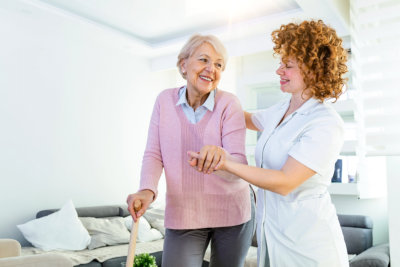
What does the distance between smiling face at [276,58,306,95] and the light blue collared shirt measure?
1.02 ft

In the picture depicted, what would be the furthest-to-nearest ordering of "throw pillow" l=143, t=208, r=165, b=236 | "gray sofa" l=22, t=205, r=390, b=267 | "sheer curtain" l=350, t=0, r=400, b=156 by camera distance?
"throw pillow" l=143, t=208, r=165, b=236 < "gray sofa" l=22, t=205, r=390, b=267 < "sheer curtain" l=350, t=0, r=400, b=156

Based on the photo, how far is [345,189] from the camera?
14.0 feet

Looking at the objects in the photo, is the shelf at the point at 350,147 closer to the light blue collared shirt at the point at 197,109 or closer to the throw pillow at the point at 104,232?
the throw pillow at the point at 104,232

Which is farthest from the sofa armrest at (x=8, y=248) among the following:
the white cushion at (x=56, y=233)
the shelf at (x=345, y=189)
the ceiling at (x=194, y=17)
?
the shelf at (x=345, y=189)

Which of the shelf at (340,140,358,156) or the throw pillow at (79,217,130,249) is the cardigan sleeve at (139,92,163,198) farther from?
the shelf at (340,140,358,156)

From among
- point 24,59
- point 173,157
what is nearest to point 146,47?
point 24,59

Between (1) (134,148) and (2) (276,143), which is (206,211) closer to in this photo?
(2) (276,143)

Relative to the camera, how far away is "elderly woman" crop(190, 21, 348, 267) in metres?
1.23

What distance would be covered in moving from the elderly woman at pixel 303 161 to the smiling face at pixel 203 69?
29 centimetres

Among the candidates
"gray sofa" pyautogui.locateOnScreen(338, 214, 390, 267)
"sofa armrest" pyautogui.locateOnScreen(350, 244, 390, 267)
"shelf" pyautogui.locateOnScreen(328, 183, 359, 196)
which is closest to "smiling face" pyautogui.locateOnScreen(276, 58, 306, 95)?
"sofa armrest" pyautogui.locateOnScreen(350, 244, 390, 267)

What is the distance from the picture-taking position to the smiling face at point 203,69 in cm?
164

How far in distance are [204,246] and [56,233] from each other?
8.85ft

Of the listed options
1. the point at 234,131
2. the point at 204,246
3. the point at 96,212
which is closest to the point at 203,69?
the point at 234,131

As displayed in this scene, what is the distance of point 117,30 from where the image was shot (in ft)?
16.5
